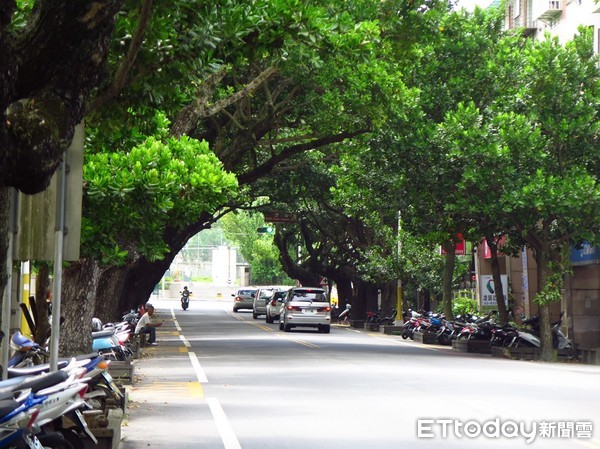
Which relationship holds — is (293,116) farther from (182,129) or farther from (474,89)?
(182,129)

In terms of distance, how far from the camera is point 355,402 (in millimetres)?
16797

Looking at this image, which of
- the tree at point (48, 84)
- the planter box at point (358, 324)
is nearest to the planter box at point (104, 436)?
the tree at point (48, 84)

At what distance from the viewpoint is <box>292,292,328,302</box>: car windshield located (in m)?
45.5

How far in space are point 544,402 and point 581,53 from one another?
1610 centimetres

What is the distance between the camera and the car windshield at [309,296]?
45531 millimetres

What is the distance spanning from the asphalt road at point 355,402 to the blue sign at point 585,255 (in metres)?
5.96

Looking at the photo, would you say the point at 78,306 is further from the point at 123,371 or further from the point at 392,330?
the point at 392,330

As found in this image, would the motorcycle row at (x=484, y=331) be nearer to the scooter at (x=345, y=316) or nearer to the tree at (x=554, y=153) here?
the tree at (x=554, y=153)

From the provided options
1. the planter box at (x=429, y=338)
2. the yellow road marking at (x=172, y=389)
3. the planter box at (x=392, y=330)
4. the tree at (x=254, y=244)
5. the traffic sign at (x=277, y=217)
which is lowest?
the yellow road marking at (x=172, y=389)

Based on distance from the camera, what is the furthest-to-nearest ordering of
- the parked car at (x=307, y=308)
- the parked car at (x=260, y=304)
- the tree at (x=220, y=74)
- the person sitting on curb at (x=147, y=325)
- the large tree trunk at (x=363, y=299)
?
1. the parked car at (x=260, y=304)
2. the large tree trunk at (x=363, y=299)
3. the parked car at (x=307, y=308)
4. the person sitting on curb at (x=147, y=325)
5. the tree at (x=220, y=74)

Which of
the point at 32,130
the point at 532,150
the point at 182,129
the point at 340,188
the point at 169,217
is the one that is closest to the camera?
the point at 32,130

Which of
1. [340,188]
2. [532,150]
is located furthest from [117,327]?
[340,188]

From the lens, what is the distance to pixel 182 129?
2203cm

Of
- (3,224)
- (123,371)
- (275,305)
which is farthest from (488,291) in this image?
(3,224)
